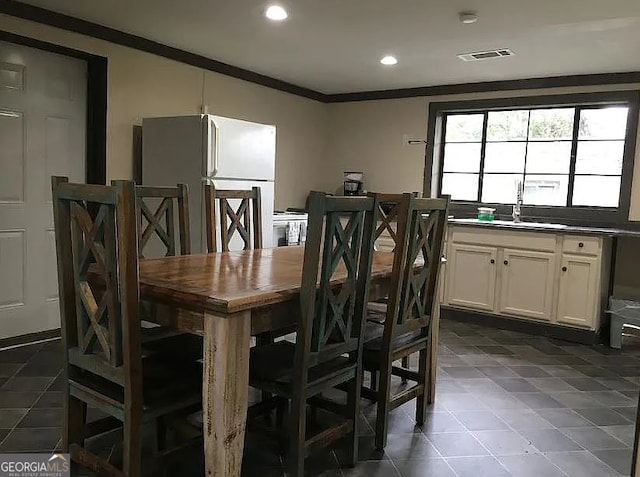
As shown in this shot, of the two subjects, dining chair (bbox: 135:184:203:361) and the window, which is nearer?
dining chair (bbox: 135:184:203:361)

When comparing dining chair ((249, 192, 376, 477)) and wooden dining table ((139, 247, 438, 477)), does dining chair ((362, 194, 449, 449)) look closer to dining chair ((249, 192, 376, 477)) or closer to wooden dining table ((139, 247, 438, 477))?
dining chair ((249, 192, 376, 477))

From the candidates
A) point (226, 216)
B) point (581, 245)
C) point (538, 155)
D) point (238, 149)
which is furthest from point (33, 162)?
point (538, 155)

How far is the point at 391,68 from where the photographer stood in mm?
4656

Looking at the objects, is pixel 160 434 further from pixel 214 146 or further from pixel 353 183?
pixel 353 183

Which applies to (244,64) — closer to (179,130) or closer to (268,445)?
(179,130)

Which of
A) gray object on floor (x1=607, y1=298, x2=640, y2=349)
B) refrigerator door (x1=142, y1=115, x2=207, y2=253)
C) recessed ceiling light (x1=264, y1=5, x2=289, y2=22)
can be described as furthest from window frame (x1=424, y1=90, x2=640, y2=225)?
refrigerator door (x1=142, y1=115, x2=207, y2=253)

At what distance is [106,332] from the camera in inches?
69.9

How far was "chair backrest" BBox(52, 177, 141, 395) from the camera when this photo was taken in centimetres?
166

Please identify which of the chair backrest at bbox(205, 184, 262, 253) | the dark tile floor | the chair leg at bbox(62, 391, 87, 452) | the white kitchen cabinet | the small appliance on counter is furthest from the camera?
the small appliance on counter

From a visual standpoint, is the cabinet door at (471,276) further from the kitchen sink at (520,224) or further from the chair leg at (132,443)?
the chair leg at (132,443)

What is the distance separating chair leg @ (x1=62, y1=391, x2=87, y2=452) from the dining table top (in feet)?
1.66

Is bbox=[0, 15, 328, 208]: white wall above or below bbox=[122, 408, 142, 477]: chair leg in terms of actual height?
above

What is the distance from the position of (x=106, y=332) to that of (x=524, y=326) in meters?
3.73

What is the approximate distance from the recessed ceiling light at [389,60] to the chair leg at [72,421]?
3398 millimetres
